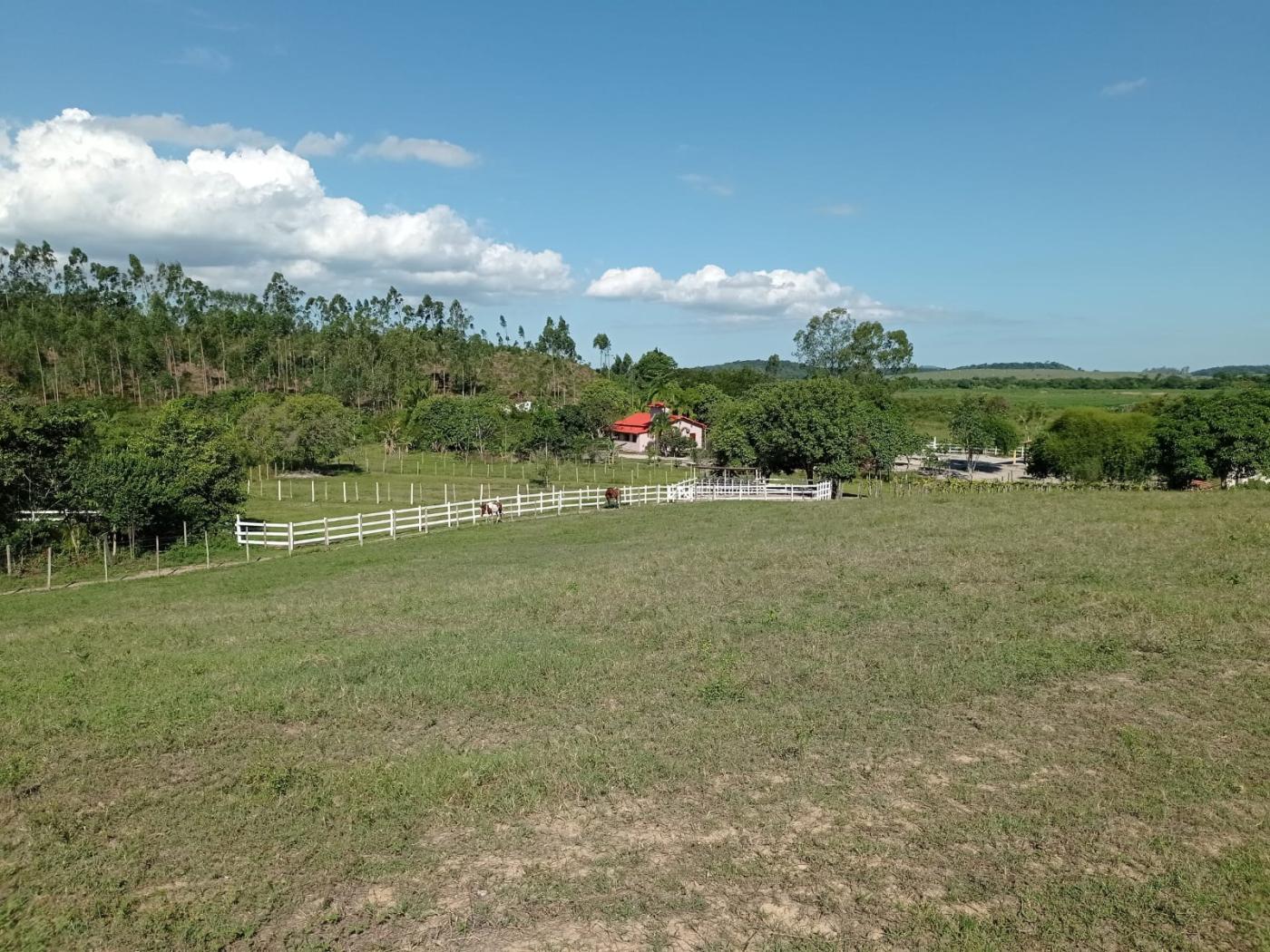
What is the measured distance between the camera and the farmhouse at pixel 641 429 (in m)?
88.4

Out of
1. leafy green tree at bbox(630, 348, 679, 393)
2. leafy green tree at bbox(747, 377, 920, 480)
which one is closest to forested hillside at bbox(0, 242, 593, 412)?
leafy green tree at bbox(630, 348, 679, 393)

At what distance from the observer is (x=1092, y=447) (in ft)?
214

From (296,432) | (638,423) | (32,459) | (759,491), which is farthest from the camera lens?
(638,423)

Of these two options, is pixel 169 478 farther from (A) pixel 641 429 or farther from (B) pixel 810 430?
(A) pixel 641 429

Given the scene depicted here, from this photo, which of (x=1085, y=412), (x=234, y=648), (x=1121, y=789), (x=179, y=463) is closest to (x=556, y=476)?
(x=179, y=463)

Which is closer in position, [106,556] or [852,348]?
[106,556]

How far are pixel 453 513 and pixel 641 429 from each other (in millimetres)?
61235

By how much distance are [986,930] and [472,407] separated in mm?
79115

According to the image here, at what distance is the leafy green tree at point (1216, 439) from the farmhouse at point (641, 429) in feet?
149

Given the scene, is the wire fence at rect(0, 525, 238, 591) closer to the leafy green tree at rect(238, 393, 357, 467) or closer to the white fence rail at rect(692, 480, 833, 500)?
the white fence rail at rect(692, 480, 833, 500)

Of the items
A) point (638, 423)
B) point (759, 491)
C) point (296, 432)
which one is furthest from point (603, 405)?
point (759, 491)

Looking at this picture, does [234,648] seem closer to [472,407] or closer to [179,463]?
[179,463]

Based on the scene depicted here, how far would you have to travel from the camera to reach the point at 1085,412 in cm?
7038

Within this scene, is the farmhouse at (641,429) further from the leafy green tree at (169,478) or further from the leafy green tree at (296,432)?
the leafy green tree at (169,478)
